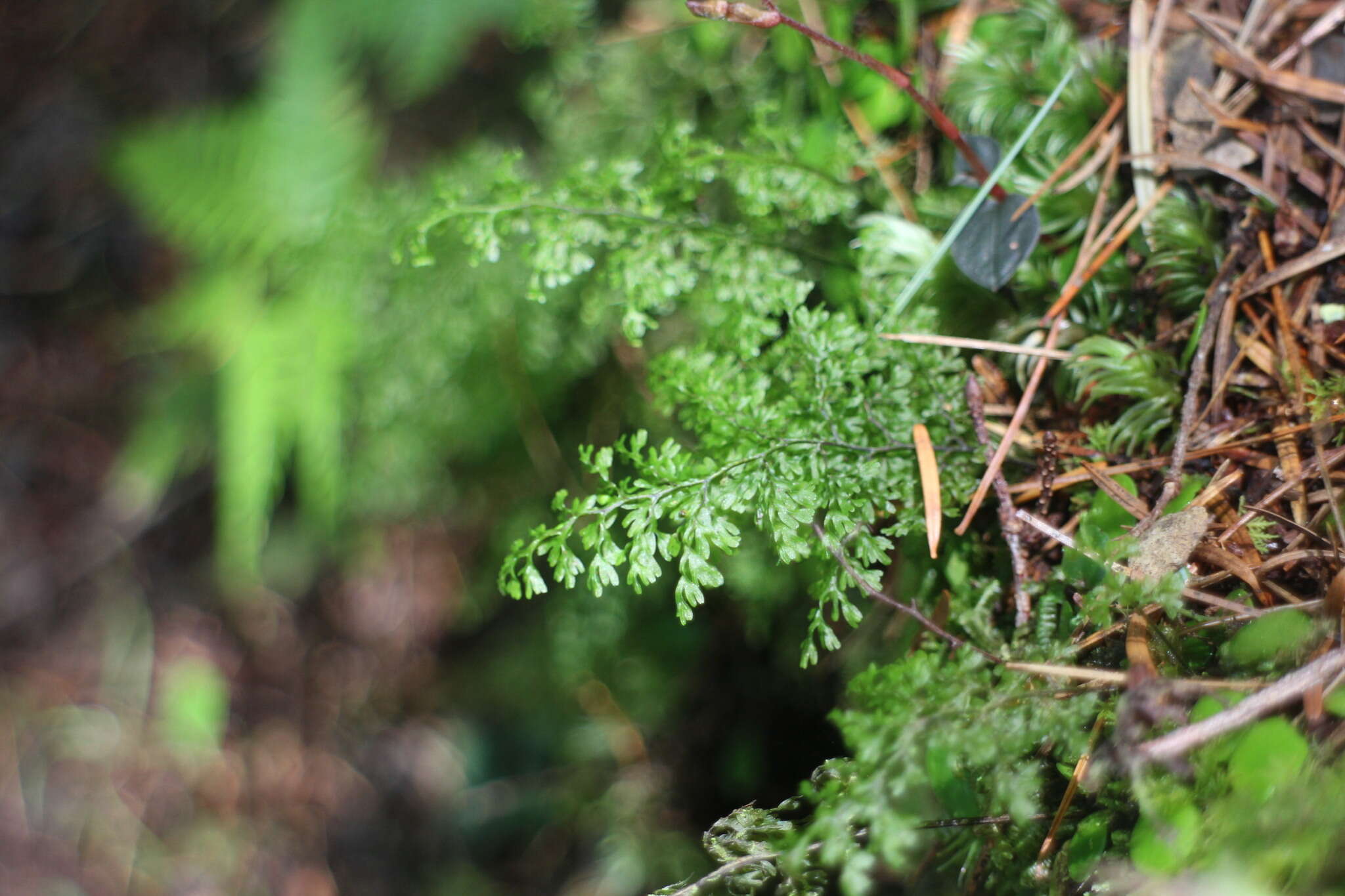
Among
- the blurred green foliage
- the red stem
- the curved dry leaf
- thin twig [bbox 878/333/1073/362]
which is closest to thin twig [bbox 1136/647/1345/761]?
the blurred green foliage

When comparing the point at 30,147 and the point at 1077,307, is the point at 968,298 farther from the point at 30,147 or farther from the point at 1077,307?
the point at 30,147

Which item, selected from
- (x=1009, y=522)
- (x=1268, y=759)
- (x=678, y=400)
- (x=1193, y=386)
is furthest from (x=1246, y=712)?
(x=678, y=400)

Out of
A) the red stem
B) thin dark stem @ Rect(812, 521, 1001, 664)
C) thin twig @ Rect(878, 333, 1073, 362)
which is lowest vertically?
thin dark stem @ Rect(812, 521, 1001, 664)

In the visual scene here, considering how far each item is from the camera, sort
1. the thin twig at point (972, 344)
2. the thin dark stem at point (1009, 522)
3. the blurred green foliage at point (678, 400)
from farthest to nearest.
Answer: the thin twig at point (972, 344) < the thin dark stem at point (1009, 522) < the blurred green foliage at point (678, 400)

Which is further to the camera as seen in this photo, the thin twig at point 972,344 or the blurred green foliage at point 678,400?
the thin twig at point 972,344

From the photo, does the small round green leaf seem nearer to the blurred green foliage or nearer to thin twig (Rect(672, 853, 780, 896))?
the blurred green foliage

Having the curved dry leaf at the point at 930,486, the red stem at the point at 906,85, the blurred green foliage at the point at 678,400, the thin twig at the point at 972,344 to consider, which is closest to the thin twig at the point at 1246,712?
the blurred green foliage at the point at 678,400

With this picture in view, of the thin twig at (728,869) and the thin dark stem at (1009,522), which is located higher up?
the thin dark stem at (1009,522)

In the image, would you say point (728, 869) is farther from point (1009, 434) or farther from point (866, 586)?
point (1009, 434)

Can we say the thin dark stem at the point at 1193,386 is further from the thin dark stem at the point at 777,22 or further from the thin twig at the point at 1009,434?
the thin dark stem at the point at 777,22
